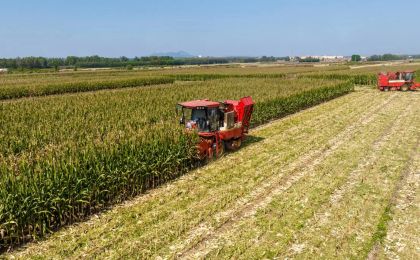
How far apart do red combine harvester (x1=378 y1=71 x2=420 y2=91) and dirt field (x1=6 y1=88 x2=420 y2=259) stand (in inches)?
1066

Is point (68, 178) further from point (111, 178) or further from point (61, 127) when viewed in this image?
point (61, 127)

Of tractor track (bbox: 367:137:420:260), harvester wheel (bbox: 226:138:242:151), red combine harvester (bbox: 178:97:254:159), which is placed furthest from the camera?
harvester wheel (bbox: 226:138:242:151)

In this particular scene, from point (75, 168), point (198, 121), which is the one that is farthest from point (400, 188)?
point (75, 168)

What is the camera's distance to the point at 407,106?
1158 inches

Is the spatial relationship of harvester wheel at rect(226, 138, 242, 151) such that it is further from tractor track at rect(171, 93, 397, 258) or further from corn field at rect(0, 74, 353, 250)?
tractor track at rect(171, 93, 397, 258)

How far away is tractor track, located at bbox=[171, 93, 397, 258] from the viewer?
Answer: 320 inches

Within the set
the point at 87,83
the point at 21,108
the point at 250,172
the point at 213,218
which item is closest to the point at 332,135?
the point at 250,172

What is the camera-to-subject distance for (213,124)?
14.6m

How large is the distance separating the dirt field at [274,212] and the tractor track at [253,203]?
0.09 feet

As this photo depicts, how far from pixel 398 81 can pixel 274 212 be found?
123ft

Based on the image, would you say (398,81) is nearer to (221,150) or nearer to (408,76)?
(408,76)

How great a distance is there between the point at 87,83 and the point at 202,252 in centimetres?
4366

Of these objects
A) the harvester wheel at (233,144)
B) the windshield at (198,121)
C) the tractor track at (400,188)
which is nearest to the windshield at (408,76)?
the tractor track at (400,188)

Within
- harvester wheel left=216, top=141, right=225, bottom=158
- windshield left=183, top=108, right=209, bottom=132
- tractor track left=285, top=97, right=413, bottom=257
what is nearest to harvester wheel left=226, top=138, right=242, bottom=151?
harvester wheel left=216, top=141, right=225, bottom=158
